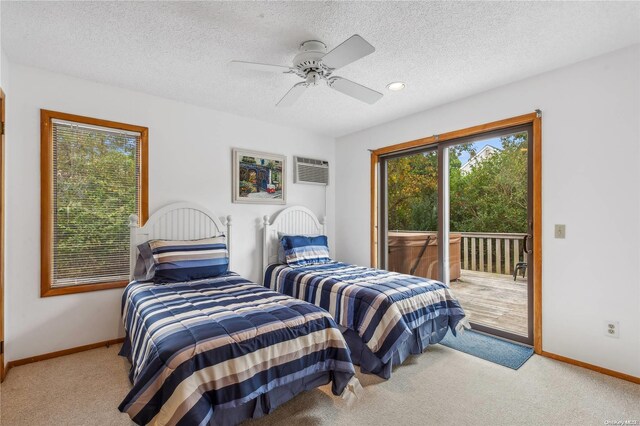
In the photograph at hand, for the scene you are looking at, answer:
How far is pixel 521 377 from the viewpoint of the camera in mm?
2398

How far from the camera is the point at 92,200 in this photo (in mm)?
2982

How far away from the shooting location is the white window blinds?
2844 mm

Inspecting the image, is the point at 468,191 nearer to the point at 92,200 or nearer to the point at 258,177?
the point at 258,177

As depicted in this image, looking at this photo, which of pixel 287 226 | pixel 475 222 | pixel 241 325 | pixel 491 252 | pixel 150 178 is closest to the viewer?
pixel 241 325

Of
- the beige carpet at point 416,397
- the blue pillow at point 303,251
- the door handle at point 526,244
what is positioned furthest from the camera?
the blue pillow at point 303,251

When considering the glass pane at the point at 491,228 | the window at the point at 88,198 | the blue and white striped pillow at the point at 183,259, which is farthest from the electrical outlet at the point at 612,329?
the window at the point at 88,198

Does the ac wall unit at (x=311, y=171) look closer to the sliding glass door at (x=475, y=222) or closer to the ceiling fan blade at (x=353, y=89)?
the sliding glass door at (x=475, y=222)

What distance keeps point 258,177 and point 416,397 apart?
290 centimetres

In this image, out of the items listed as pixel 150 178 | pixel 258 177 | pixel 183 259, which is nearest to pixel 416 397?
pixel 183 259

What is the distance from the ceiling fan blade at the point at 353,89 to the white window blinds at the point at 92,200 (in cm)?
213

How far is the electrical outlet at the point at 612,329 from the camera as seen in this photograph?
2.39 meters

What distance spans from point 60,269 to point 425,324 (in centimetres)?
323

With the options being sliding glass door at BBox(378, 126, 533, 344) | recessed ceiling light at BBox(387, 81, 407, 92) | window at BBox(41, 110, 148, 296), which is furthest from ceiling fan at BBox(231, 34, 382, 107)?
window at BBox(41, 110, 148, 296)

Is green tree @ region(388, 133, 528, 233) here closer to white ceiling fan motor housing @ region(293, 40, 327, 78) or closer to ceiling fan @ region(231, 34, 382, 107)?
ceiling fan @ region(231, 34, 382, 107)
